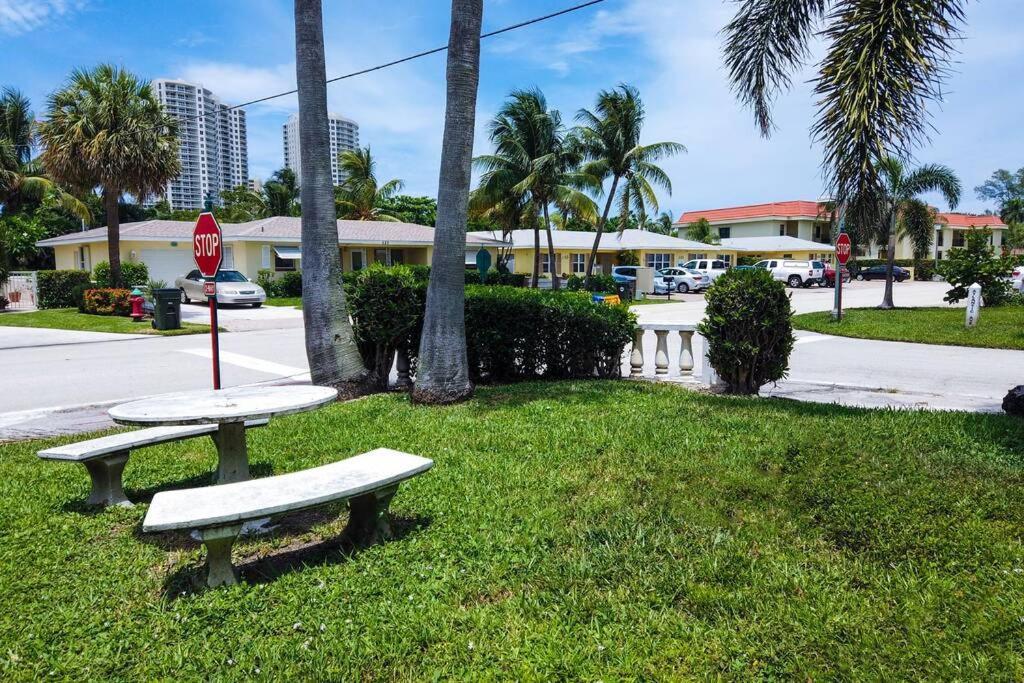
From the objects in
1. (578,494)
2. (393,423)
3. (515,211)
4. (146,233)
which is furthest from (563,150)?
(578,494)

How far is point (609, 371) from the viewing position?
9047mm

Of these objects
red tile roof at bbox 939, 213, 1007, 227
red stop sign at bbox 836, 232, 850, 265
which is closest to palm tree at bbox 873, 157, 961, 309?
red stop sign at bbox 836, 232, 850, 265

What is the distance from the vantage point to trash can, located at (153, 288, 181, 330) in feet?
61.3

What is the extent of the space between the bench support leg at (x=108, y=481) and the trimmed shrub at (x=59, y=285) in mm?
24408

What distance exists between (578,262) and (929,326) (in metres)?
25.5

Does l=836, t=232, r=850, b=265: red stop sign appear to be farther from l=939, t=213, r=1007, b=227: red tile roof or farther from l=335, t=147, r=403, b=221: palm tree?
l=939, t=213, r=1007, b=227: red tile roof

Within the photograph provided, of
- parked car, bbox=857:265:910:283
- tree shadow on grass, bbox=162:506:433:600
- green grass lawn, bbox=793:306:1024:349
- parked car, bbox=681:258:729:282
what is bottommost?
tree shadow on grass, bbox=162:506:433:600

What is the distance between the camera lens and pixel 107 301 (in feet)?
73.9

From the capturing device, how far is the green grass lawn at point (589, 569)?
9.59 ft

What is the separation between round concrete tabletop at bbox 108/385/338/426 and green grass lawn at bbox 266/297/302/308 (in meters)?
23.4

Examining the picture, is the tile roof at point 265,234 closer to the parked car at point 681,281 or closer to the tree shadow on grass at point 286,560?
the parked car at point 681,281

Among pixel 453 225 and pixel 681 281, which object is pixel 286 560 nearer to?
pixel 453 225

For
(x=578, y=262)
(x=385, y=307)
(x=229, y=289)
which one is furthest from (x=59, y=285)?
(x=578, y=262)

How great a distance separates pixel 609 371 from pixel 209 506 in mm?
6228
